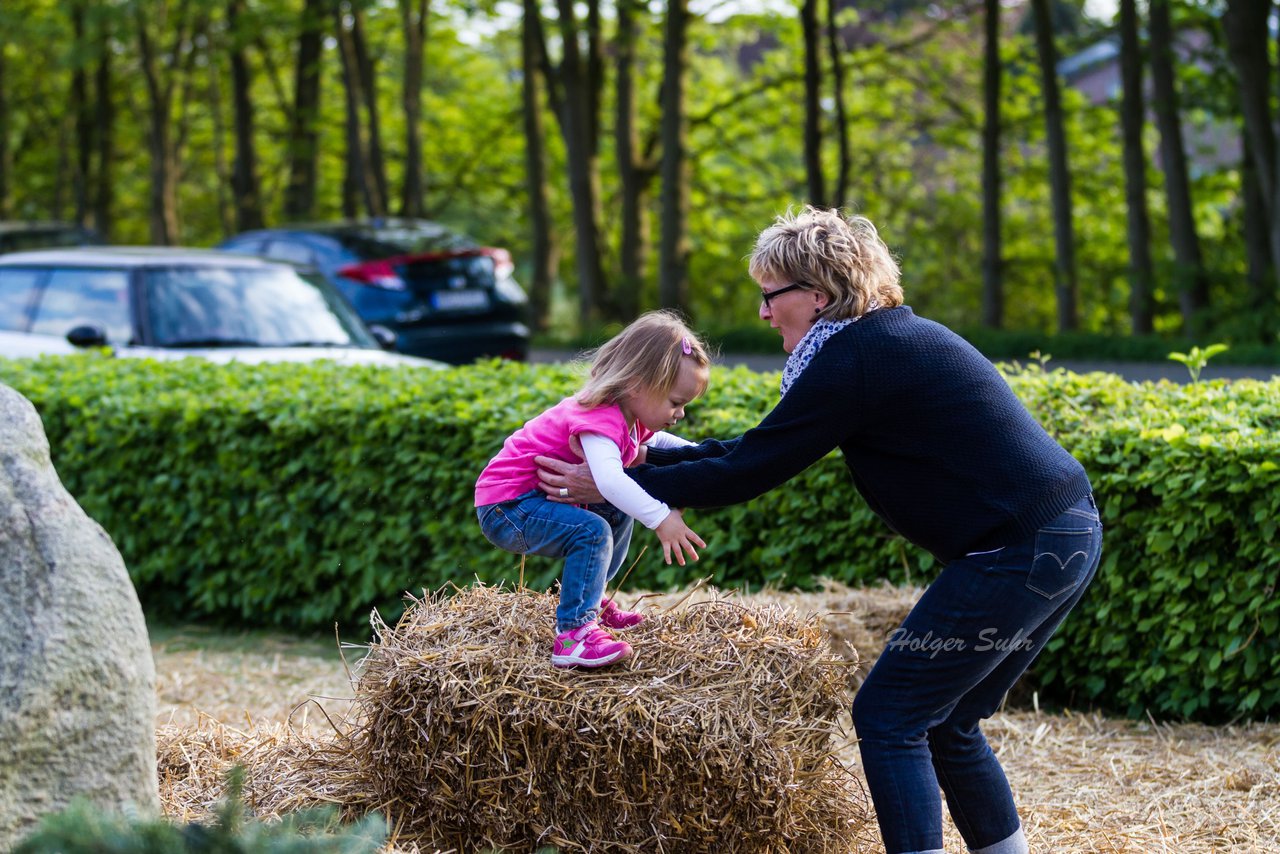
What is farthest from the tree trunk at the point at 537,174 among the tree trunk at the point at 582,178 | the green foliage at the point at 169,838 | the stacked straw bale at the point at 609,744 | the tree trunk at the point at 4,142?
the green foliage at the point at 169,838

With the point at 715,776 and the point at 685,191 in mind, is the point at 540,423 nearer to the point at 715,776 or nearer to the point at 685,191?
the point at 715,776

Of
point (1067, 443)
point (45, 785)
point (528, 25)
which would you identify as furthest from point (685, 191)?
point (45, 785)

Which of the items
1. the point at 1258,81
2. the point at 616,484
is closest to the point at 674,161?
the point at 1258,81

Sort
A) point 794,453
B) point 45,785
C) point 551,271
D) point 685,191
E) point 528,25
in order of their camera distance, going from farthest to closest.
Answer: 1. point 551,271
2. point 528,25
3. point 685,191
4. point 794,453
5. point 45,785

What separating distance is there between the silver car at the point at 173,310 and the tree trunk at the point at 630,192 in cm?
1025

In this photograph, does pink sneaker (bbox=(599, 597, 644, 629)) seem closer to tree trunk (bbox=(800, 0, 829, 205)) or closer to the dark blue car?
the dark blue car

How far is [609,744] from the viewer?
3.60 meters

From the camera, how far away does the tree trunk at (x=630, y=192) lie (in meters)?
20.4

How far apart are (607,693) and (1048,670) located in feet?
9.17

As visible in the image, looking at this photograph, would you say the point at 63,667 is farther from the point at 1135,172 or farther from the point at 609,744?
the point at 1135,172

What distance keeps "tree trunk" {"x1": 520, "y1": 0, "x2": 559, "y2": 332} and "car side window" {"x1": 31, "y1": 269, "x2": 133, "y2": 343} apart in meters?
10.9

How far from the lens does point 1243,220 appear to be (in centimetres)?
1706

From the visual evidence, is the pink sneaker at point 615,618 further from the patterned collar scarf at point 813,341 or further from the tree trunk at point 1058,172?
the tree trunk at point 1058,172

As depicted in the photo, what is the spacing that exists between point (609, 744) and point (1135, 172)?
50.5ft
